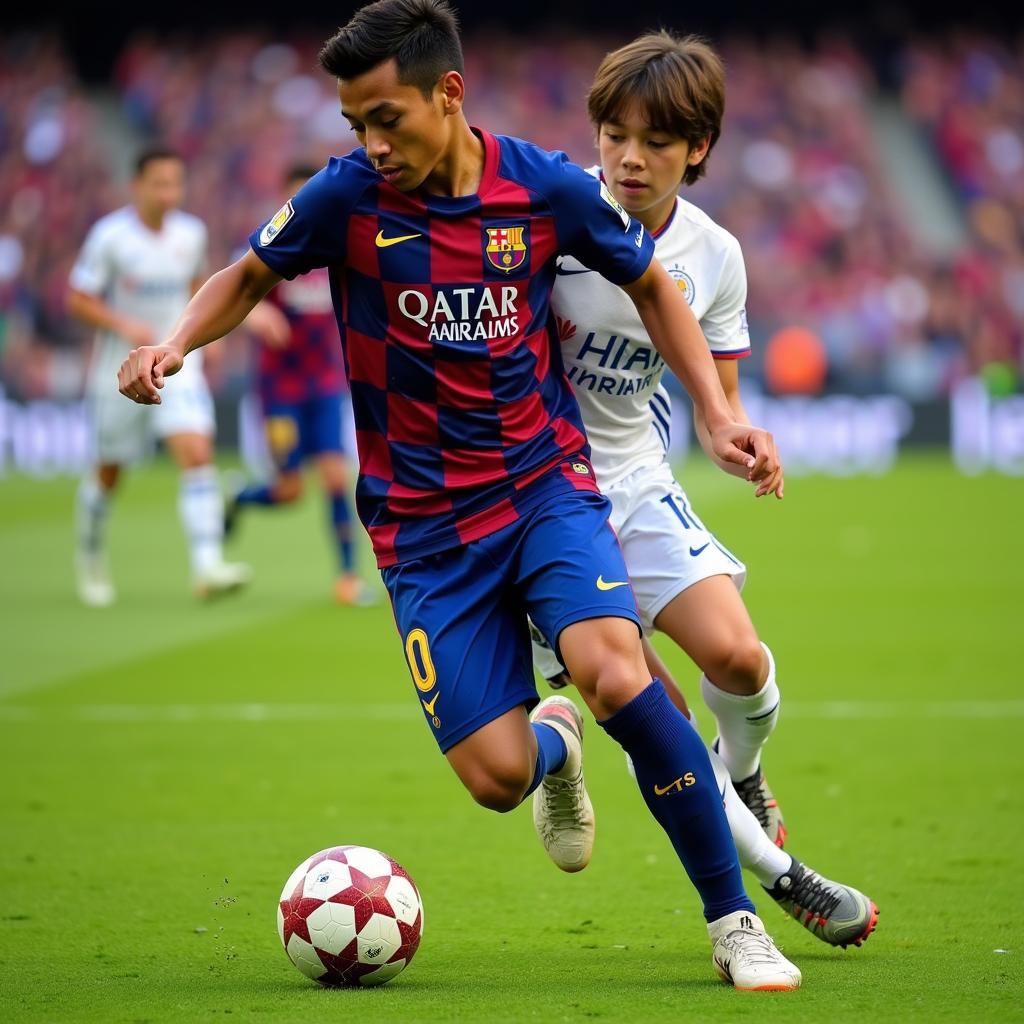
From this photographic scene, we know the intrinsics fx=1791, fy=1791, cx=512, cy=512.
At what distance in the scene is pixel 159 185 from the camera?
10.9 m

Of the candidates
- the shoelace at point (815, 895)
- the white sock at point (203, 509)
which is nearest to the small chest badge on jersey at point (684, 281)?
the shoelace at point (815, 895)

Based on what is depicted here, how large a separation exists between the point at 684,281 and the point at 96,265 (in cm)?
695

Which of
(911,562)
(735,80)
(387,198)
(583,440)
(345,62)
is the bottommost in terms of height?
(911,562)

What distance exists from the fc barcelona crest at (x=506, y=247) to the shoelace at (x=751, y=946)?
62.6 inches

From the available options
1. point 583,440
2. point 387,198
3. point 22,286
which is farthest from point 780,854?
point 22,286

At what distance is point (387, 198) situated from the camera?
413 centimetres

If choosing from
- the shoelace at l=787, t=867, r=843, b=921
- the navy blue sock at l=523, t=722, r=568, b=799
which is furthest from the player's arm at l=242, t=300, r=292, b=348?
the shoelace at l=787, t=867, r=843, b=921

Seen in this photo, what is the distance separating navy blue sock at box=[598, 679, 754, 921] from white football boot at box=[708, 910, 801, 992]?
0.03 m

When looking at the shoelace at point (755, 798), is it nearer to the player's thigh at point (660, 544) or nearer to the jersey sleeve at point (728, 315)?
the player's thigh at point (660, 544)

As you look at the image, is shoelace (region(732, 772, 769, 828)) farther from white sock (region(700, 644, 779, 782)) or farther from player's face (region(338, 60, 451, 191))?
player's face (region(338, 60, 451, 191))

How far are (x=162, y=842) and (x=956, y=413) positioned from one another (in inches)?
685

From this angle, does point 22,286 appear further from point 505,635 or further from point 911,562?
point 505,635

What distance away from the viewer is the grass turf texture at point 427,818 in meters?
3.97

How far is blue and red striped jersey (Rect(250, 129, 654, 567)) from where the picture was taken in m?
4.13
